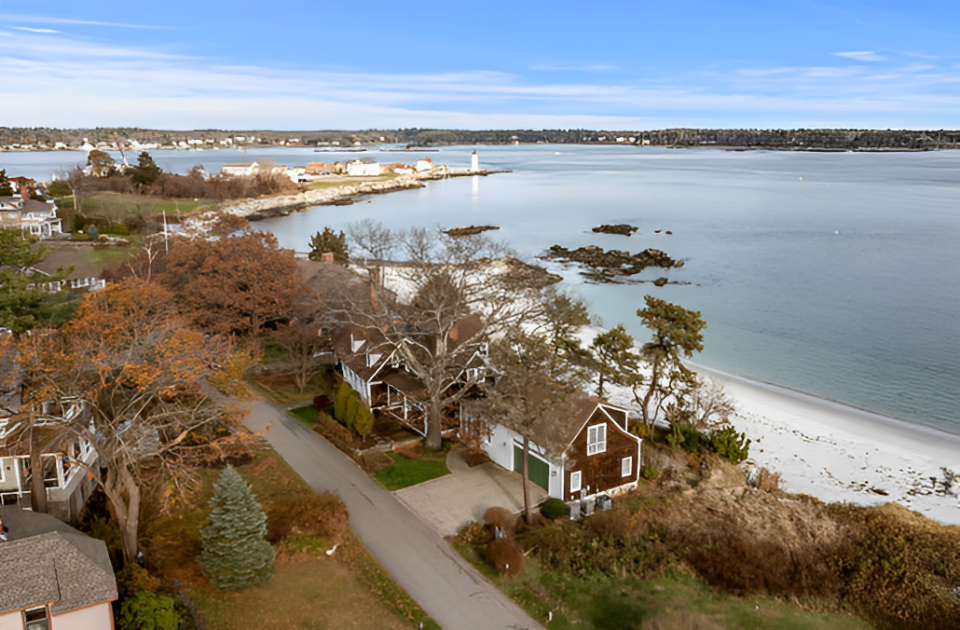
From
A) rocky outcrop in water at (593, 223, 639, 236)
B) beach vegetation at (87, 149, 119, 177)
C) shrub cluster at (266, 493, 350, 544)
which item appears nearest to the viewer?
shrub cluster at (266, 493, 350, 544)

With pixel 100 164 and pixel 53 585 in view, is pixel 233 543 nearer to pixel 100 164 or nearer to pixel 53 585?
pixel 53 585

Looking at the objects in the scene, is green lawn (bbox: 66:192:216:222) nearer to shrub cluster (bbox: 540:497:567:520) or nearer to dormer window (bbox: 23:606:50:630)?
shrub cluster (bbox: 540:497:567:520)

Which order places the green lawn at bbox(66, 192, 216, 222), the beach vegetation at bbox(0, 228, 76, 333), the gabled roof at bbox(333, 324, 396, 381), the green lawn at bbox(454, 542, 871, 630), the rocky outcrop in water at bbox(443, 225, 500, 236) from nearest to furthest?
the green lawn at bbox(454, 542, 871, 630)
the beach vegetation at bbox(0, 228, 76, 333)
the gabled roof at bbox(333, 324, 396, 381)
the green lawn at bbox(66, 192, 216, 222)
the rocky outcrop in water at bbox(443, 225, 500, 236)

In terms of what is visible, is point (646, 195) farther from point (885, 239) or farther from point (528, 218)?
point (885, 239)

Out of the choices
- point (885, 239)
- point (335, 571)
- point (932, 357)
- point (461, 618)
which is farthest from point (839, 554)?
point (885, 239)

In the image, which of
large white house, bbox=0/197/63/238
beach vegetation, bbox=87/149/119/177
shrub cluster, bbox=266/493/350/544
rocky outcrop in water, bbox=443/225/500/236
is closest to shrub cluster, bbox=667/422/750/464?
shrub cluster, bbox=266/493/350/544

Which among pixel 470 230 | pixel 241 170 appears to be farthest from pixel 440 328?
pixel 241 170

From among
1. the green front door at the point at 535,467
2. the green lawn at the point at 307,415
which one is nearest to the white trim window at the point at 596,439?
the green front door at the point at 535,467
